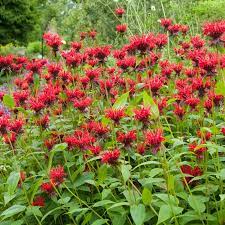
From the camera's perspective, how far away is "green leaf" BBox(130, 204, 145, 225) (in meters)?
1.68

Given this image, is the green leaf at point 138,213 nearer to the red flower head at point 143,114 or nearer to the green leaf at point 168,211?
the green leaf at point 168,211

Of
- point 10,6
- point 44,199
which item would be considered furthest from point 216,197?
point 10,6

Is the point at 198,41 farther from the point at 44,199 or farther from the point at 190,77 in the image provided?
the point at 44,199

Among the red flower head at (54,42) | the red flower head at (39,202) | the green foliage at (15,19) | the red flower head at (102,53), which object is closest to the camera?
the red flower head at (39,202)

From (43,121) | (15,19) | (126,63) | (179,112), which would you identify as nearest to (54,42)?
(126,63)

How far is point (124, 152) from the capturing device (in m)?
1.99

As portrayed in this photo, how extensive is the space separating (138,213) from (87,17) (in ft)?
26.6

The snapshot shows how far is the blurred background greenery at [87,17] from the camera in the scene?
22.0 feet

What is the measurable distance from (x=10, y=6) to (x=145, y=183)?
13.1 meters

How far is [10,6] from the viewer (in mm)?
14188

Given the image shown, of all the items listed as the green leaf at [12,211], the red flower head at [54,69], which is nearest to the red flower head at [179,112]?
the red flower head at [54,69]

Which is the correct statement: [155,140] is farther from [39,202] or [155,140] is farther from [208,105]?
[39,202]

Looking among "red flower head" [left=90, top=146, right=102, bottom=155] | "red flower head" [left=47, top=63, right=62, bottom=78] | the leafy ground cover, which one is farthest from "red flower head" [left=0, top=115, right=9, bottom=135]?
"red flower head" [left=47, top=63, right=62, bottom=78]

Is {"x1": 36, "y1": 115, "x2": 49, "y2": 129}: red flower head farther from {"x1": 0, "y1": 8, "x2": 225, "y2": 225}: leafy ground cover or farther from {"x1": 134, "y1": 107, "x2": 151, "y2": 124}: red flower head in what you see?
{"x1": 134, "y1": 107, "x2": 151, "y2": 124}: red flower head
